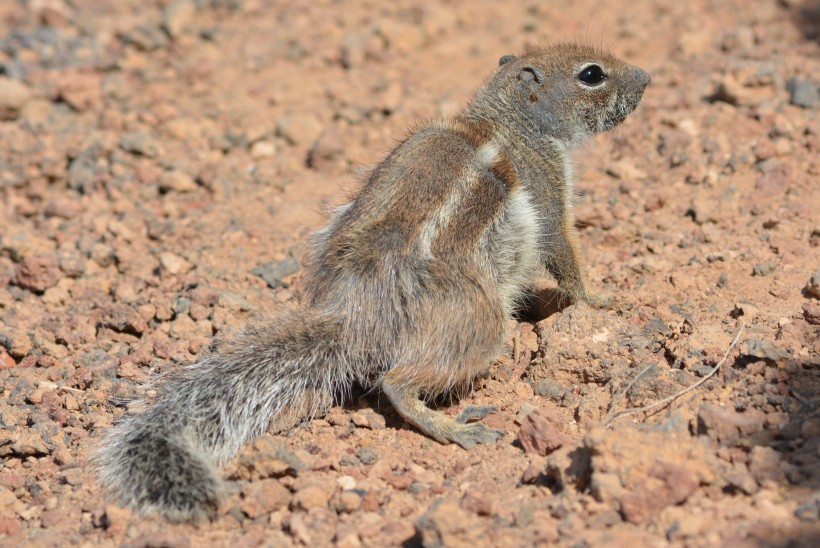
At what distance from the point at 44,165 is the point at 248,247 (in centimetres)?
237

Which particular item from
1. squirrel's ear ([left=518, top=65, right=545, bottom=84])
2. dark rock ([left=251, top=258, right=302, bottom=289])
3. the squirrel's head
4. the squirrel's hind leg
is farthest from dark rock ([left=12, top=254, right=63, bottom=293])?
squirrel's ear ([left=518, top=65, right=545, bottom=84])

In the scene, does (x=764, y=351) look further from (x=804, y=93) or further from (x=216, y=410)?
(x=804, y=93)

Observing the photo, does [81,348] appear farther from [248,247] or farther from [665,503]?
[665,503]

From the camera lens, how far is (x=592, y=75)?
18.7 ft

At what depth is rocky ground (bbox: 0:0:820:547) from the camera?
3775mm

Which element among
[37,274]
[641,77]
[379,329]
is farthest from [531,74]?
[37,274]

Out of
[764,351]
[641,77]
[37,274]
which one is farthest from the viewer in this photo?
[37,274]

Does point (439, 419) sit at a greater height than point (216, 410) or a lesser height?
lesser

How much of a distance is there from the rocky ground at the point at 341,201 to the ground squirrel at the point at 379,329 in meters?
0.17

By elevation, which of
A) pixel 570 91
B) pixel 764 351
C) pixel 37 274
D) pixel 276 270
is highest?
pixel 570 91

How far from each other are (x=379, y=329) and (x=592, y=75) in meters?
2.44

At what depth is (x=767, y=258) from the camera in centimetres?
550

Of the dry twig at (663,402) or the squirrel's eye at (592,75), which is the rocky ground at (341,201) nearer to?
the dry twig at (663,402)

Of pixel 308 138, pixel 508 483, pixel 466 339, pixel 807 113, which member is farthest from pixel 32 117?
pixel 807 113
